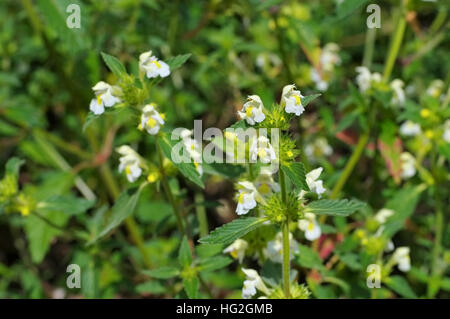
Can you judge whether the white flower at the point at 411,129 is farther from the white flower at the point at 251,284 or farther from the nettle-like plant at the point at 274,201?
the white flower at the point at 251,284

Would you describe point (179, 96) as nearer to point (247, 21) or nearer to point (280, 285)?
point (247, 21)

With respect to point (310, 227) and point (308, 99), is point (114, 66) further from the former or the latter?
point (310, 227)

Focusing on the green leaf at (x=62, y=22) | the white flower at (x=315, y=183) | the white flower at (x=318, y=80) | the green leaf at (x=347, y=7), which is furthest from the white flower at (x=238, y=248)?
the white flower at (x=318, y=80)

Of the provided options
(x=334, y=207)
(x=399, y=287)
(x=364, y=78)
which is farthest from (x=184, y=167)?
(x=364, y=78)

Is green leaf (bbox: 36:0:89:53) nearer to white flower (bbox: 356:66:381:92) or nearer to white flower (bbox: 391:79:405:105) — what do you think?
white flower (bbox: 356:66:381:92)

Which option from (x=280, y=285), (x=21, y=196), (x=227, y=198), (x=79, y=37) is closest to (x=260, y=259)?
(x=280, y=285)
